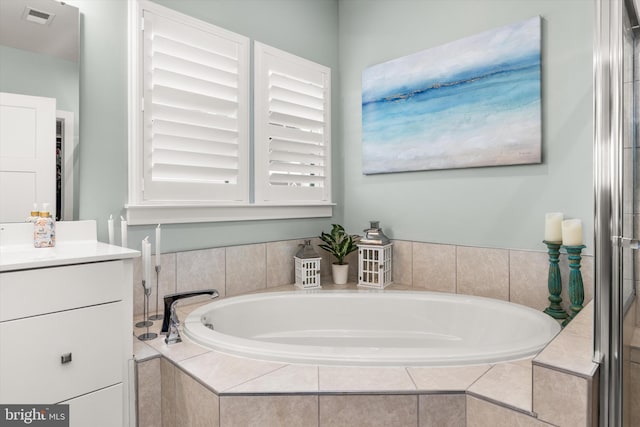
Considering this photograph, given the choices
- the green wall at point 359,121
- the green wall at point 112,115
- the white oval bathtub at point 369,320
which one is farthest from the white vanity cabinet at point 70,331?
the green wall at point 359,121

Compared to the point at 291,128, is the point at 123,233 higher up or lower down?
lower down

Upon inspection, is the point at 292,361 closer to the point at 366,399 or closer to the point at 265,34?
the point at 366,399

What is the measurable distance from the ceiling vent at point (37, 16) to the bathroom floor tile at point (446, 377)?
6.62 feet

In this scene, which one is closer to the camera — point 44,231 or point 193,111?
point 44,231

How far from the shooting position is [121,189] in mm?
1888

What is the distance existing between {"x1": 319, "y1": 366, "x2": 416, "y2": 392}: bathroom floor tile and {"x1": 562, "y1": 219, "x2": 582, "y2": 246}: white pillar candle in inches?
41.8

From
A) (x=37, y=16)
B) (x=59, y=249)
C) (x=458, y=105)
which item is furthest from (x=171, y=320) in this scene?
(x=458, y=105)

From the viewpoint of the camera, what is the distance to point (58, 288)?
4.06 feet

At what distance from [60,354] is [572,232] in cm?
208

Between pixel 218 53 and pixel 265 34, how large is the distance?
42cm

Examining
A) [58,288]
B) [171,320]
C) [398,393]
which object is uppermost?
[58,288]

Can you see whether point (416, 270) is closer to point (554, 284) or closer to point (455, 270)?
point (455, 270)

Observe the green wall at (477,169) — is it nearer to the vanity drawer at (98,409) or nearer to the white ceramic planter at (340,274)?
the white ceramic planter at (340,274)

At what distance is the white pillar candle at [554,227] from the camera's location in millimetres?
1869
